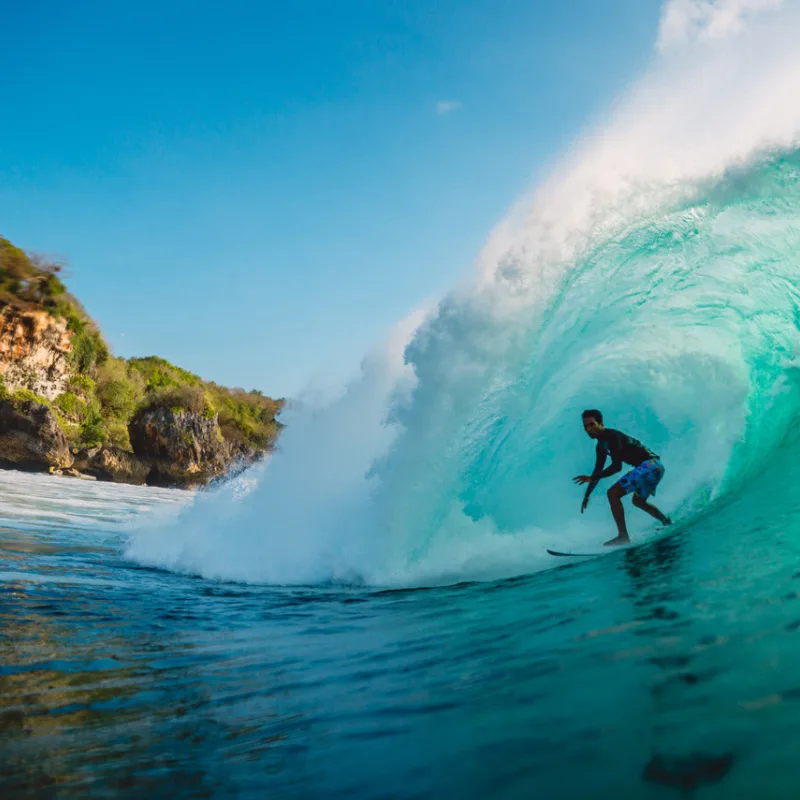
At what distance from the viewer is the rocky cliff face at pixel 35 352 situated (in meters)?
38.8

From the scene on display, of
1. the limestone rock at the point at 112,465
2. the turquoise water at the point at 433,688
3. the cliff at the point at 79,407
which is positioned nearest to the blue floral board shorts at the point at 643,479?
the turquoise water at the point at 433,688

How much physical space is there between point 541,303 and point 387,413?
2.24m

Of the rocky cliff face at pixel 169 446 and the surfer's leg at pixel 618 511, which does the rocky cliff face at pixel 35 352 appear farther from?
the surfer's leg at pixel 618 511

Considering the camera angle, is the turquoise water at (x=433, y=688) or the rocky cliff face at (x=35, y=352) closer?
the turquoise water at (x=433, y=688)

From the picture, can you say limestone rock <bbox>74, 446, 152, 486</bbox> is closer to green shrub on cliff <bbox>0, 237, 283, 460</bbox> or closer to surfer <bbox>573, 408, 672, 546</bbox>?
green shrub on cliff <bbox>0, 237, 283, 460</bbox>

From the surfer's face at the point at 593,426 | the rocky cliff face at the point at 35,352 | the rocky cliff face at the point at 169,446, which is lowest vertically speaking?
the surfer's face at the point at 593,426

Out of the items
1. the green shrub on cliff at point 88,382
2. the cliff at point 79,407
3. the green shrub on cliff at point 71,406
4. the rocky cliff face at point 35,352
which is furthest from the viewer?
the green shrub on cliff at point 71,406

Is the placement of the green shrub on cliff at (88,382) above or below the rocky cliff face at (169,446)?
above

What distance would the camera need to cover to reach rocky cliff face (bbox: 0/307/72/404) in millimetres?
38812

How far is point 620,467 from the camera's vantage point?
21.5 ft

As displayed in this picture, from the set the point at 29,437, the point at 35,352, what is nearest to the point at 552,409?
the point at 29,437

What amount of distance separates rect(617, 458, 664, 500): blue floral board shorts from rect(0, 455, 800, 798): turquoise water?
1.19 meters

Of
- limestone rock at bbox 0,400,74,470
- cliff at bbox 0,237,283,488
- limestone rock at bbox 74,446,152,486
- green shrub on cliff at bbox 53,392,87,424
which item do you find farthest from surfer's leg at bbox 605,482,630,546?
green shrub on cliff at bbox 53,392,87,424

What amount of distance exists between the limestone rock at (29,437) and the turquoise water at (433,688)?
121 feet
